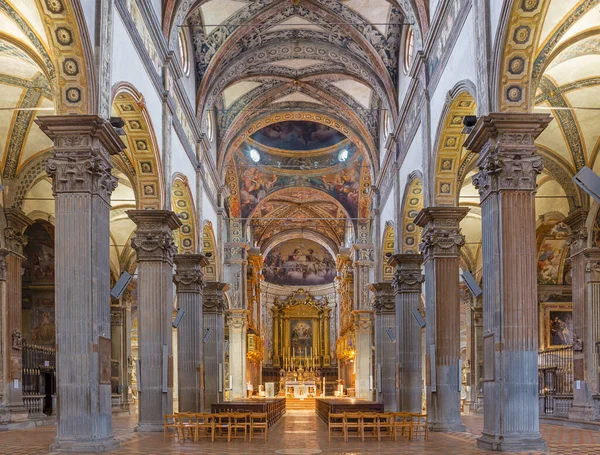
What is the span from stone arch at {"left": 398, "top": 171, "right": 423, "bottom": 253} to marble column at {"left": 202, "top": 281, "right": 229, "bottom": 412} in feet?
26.9

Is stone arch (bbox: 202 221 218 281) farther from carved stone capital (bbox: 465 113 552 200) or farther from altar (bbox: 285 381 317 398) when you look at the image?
altar (bbox: 285 381 317 398)

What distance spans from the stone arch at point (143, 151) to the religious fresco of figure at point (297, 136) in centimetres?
2191

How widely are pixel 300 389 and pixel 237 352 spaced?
785 cm

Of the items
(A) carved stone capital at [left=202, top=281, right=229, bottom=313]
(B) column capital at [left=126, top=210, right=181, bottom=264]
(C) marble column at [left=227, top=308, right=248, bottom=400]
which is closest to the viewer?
(B) column capital at [left=126, top=210, right=181, bottom=264]

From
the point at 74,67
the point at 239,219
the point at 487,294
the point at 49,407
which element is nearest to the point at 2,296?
the point at 49,407

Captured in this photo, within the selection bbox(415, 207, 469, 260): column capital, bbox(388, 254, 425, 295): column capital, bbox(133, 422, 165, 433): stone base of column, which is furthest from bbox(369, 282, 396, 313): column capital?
bbox(133, 422, 165, 433): stone base of column

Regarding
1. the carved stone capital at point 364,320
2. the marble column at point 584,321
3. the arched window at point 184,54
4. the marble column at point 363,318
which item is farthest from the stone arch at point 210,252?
the marble column at point 584,321

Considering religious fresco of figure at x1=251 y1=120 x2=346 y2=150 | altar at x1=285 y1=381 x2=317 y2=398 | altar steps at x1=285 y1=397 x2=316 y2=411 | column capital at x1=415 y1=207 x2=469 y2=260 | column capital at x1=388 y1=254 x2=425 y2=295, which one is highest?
religious fresco of figure at x1=251 y1=120 x2=346 y2=150

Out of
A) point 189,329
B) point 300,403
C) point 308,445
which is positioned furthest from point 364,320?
point 308,445

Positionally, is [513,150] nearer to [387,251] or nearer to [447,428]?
[447,428]

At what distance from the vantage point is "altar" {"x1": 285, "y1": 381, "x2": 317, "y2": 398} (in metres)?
47.4

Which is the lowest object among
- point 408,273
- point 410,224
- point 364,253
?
point 408,273

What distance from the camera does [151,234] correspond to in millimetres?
19359

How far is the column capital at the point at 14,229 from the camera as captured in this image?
2198 cm
